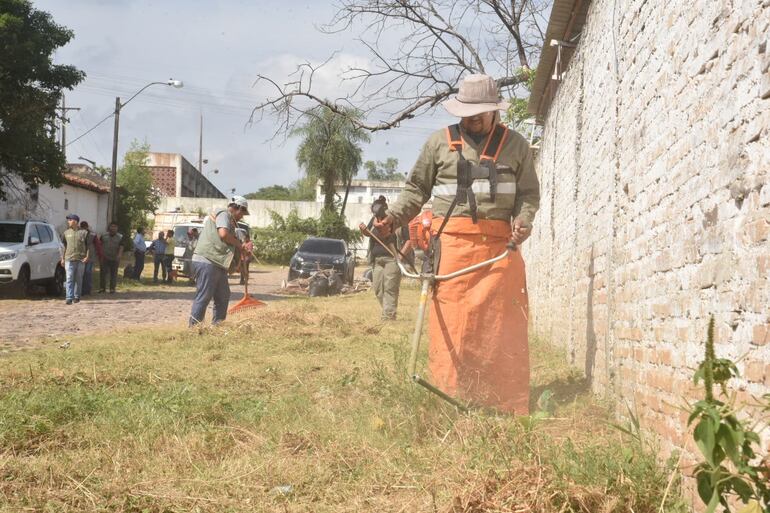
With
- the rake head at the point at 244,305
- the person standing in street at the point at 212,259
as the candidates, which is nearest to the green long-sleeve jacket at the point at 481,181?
the person standing in street at the point at 212,259

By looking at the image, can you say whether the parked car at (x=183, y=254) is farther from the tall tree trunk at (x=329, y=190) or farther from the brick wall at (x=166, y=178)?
the brick wall at (x=166, y=178)

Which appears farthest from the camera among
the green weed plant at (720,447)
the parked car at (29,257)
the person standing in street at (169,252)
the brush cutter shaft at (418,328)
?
the person standing in street at (169,252)

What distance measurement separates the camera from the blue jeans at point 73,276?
16688 millimetres

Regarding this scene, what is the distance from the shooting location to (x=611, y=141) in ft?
20.6

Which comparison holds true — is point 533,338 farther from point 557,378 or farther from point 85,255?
point 85,255

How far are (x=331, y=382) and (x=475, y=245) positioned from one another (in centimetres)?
194

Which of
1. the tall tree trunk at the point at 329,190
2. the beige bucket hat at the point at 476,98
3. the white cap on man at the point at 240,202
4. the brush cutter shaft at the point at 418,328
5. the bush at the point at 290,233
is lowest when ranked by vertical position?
the brush cutter shaft at the point at 418,328

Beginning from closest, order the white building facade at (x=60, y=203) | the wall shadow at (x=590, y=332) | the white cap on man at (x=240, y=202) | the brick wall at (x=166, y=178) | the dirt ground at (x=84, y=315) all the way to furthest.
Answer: the wall shadow at (x=590, y=332) < the dirt ground at (x=84, y=315) < the white cap on man at (x=240, y=202) < the white building facade at (x=60, y=203) < the brick wall at (x=166, y=178)

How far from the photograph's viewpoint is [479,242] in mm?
5594

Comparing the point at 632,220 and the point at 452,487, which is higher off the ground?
the point at 632,220

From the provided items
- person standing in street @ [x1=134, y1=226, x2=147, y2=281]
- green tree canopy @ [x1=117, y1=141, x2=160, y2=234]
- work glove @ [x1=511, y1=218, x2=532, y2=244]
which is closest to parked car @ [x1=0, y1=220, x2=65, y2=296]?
person standing in street @ [x1=134, y1=226, x2=147, y2=281]

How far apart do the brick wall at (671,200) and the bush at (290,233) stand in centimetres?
3934

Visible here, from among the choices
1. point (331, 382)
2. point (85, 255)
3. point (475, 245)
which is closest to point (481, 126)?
point (475, 245)

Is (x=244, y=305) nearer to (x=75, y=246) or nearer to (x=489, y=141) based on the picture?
(x=75, y=246)
